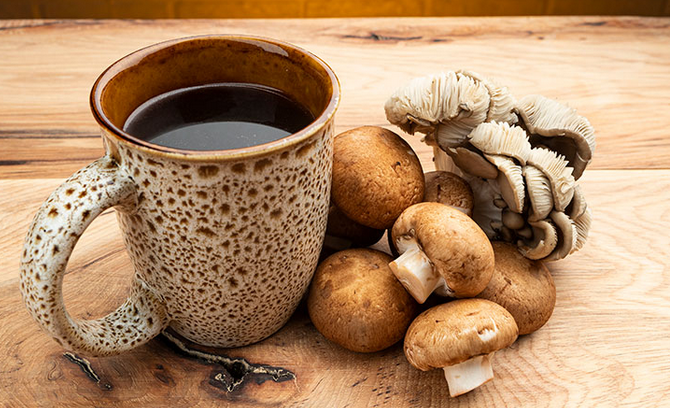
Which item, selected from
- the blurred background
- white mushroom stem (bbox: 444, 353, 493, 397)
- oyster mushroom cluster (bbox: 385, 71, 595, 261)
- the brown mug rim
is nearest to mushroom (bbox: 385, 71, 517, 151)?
oyster mushroom cluster (bbox: 385, 71, 595, 261)

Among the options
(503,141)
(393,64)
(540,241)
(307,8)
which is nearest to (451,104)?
(503,141)

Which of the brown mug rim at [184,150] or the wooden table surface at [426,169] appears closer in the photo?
the brown mug rim at [184,150]

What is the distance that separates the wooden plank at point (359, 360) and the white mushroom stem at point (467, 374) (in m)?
0.02

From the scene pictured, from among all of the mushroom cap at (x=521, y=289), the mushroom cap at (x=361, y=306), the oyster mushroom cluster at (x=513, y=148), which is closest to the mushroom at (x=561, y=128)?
the oyster mushroom cluster at (x=513, y=148)

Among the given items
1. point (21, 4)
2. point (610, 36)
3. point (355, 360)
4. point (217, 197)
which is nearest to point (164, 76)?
point (217, 197)

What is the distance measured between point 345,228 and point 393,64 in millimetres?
520

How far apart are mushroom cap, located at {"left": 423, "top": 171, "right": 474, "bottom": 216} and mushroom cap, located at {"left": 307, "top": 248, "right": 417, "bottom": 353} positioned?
88 millimetres

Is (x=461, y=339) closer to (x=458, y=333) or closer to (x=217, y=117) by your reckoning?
(x=458, y=333)

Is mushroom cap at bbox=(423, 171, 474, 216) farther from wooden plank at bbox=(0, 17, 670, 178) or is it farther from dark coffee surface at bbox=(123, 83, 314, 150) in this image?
wooden plank at bbox=(0, 17, 670, 178)

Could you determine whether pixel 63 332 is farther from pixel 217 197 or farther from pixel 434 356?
pixel 434 356

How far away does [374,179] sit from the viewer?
0.63 meters

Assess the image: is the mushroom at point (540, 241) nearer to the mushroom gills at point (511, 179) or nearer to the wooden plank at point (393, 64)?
the mushroom gills at point (511, 179)

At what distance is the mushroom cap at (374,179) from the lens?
2.07 feet

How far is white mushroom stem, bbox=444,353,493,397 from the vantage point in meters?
0.58
